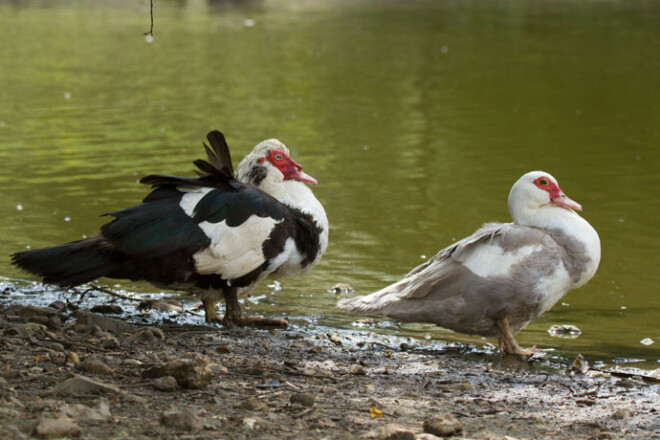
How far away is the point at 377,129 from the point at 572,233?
10.6 metres

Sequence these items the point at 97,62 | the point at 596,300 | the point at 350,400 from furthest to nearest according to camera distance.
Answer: the point at 97,62
the point at 596,300
the point at 350,400

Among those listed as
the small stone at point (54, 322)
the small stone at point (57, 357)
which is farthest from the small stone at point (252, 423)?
the small stone at point (54, 322)

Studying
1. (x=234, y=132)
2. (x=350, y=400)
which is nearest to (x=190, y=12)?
(x=234, y=132)

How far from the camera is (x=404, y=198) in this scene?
39.9ft

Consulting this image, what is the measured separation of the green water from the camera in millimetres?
9297

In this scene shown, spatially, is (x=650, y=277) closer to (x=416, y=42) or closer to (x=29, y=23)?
(x=416, y=42)

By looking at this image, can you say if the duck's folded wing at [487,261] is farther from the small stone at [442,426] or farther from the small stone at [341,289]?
the small stone at [442,426]

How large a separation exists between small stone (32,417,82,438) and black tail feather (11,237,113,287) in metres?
2.64

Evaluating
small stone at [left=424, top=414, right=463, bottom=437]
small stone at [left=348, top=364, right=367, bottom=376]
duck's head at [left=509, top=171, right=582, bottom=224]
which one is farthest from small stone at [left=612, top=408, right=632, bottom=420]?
duck's head at [left=509, top=171, right=582, bottom=224]

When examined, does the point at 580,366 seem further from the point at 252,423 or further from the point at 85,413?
the point at 85,413

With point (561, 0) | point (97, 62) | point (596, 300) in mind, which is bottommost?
point (596, 300)

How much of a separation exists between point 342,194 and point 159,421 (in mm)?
8043

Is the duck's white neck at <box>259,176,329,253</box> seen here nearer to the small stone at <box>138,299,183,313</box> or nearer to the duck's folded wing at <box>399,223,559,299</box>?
the duck's folded wing at <box>399,223,559,299</box>

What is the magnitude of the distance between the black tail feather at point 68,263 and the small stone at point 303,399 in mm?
2401
